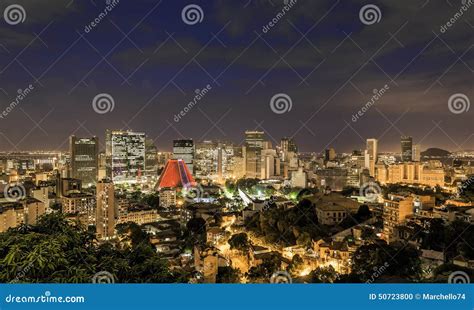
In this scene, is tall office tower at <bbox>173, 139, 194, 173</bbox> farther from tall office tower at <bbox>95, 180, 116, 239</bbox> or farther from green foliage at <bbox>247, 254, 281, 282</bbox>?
green foliage at <bbox>247, 254, 281, 282</bbox>

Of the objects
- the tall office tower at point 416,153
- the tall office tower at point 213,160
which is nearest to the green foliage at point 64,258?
the tall office tower at point 416,153

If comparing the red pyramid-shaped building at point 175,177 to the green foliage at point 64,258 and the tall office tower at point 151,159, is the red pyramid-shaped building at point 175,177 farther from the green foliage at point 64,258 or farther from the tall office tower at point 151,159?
the green foliage at point 64,258

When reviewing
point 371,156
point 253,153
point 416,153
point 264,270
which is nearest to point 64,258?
point 264,270

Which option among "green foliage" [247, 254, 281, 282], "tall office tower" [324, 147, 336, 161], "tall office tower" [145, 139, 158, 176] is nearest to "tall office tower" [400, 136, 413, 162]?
"tall office tower" [324, 147, 336, 161]

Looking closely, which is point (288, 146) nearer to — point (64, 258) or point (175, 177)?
point (175, 177)
